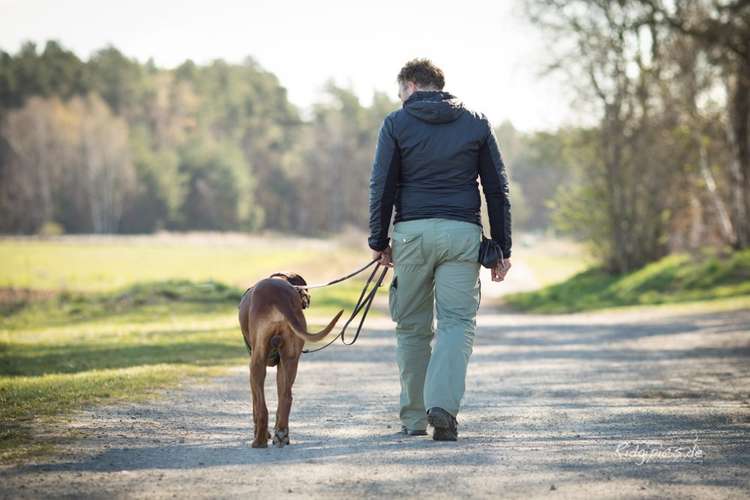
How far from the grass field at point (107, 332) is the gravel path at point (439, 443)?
1.59 feet

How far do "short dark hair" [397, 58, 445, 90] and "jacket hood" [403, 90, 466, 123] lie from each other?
11 centimetres

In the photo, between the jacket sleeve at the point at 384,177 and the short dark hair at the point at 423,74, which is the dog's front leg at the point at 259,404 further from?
the short dark hair at the point at 423,74

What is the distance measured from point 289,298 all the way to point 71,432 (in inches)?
69.6

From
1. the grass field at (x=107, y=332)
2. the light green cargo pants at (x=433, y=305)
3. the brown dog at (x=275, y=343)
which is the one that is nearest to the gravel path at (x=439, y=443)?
the brown dog at (x=275, y=343)

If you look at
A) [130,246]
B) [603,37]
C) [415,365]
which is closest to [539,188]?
[130,246]

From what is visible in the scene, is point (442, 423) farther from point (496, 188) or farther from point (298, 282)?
point (496, 188)

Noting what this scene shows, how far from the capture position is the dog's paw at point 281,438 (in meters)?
6.02

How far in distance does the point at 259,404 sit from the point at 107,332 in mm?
11326

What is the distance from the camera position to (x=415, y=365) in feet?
21.9

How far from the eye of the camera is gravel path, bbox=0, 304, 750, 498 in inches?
194

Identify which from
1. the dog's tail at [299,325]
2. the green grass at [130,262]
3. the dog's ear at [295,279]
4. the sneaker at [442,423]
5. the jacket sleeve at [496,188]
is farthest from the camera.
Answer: the green grass at [130,262]

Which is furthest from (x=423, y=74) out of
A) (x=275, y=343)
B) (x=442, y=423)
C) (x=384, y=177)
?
(x=442, y=423)

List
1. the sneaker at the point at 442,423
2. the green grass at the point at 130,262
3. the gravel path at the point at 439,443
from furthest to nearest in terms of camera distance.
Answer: the green grass at the point at 130,262 < the sneaker at the point at 442,423 < the gravel path at the point at 439,443

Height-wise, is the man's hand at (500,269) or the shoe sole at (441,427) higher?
the man's hand at (500,269)
